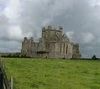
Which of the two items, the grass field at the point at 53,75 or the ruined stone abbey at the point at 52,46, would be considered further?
the ruined stone abbey at the point at 52,46

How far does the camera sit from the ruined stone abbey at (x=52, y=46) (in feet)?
378

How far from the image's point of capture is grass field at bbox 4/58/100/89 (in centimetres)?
3722

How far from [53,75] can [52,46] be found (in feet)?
243

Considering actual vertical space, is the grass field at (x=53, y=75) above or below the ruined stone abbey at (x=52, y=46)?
below

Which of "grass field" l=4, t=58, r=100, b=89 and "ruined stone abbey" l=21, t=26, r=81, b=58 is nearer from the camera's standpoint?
"grass field" l=4, t=58, r=100, b=89

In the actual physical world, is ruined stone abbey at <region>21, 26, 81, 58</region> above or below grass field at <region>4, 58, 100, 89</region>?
above

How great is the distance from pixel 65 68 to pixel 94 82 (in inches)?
378

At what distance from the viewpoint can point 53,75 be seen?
43219 millimetres

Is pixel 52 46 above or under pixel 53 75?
above

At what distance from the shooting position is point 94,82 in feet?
134

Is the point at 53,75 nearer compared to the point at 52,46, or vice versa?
the point at 53,75

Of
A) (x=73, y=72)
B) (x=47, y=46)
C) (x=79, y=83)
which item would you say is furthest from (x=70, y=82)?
(x=47, y=46)

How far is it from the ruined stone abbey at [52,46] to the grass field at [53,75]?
6083cm

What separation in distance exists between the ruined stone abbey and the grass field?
6083cm
